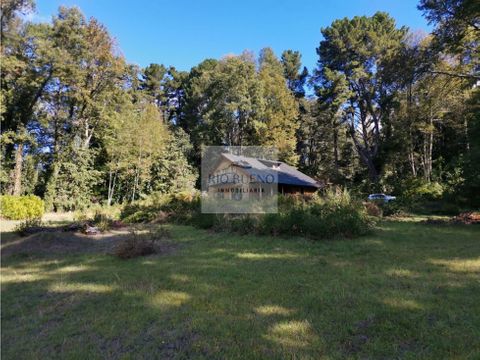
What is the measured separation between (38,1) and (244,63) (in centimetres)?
1994

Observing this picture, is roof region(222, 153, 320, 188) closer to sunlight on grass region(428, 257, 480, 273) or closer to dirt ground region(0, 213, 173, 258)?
dirt ground region(0, 213, 173, 258)

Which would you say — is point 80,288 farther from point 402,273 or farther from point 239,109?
point 239,109

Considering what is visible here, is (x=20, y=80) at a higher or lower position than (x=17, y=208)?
higher

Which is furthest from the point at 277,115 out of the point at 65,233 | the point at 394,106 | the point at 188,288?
the point at 188,288

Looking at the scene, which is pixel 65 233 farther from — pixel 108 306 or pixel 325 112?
pixel 325 112

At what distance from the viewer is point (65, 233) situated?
31.0ft

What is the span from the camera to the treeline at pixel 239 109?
15.6 m

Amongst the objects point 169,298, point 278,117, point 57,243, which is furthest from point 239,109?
point 169,298

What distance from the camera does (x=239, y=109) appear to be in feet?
110

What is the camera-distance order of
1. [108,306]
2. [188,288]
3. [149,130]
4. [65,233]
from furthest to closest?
[149,130]
[65,233]
[188,288]
[108,306]

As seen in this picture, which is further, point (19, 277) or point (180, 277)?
point (19, 277)

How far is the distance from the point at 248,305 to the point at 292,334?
0.95m

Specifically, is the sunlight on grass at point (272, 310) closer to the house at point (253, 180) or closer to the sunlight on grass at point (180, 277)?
the sunlight on grass at point (180, 277)

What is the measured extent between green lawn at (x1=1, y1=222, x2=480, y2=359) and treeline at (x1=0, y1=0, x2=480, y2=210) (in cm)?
1072
